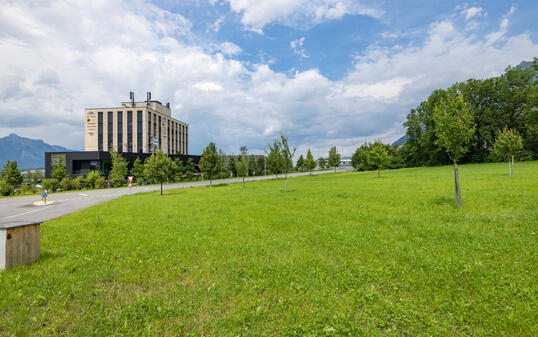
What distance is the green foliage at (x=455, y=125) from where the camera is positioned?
1029cm

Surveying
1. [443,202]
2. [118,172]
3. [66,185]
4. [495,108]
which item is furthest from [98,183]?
[495,108]

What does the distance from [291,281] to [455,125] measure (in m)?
10.5

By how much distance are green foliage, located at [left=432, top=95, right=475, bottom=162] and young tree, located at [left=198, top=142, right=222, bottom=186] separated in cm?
2941

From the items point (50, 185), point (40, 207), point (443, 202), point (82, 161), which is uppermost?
point (82, 161)

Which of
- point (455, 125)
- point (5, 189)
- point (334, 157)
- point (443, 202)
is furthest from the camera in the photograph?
point (334, 157)

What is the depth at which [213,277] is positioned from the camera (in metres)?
4.90

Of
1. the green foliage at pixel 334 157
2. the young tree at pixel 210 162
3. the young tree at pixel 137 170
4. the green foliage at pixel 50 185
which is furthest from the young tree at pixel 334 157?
the green foliage at pixel 50 185

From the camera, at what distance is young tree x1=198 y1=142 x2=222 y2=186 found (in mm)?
34938

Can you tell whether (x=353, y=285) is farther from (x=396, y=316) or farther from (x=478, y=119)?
(x=478, y=119)

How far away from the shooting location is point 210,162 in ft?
115

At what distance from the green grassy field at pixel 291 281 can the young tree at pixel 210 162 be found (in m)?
26.8

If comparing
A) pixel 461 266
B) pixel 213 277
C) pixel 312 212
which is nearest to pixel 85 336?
pixel 213 277

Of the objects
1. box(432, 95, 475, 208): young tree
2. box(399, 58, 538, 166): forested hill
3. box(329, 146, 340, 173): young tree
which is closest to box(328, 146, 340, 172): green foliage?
box(329, 146, 340, 173): young tree

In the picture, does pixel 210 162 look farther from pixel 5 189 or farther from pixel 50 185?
pixel 5 189
